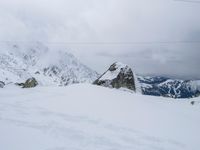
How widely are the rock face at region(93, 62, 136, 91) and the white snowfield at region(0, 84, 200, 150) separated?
55.7 ft

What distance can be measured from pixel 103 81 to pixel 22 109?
23165mm

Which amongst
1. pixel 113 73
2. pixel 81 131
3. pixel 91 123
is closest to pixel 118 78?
pixel 113 73

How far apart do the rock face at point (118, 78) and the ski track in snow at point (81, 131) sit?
22.7 m

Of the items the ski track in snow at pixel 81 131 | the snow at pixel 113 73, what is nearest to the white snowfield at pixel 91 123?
the ski track in snow at pixel 81 131

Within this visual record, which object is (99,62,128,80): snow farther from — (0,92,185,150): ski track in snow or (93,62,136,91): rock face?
(0,92,185,150): ski track in snow

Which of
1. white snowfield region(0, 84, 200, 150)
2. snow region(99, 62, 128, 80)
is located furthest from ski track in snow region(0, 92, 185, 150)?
snow region(99, 62, 128, 80)

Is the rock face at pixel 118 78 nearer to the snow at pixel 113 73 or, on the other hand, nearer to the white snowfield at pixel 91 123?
the snow at pixel 113 73

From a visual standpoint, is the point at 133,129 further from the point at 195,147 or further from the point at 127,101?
the point at 127,101

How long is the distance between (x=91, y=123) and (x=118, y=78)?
25135 millimetres

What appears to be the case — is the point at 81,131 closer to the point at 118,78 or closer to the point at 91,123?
the point at 91,123

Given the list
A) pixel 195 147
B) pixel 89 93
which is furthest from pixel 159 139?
pixel 89 93

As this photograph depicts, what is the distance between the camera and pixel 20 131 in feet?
36.4

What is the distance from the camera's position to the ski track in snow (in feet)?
35.0

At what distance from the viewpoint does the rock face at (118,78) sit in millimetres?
37562
